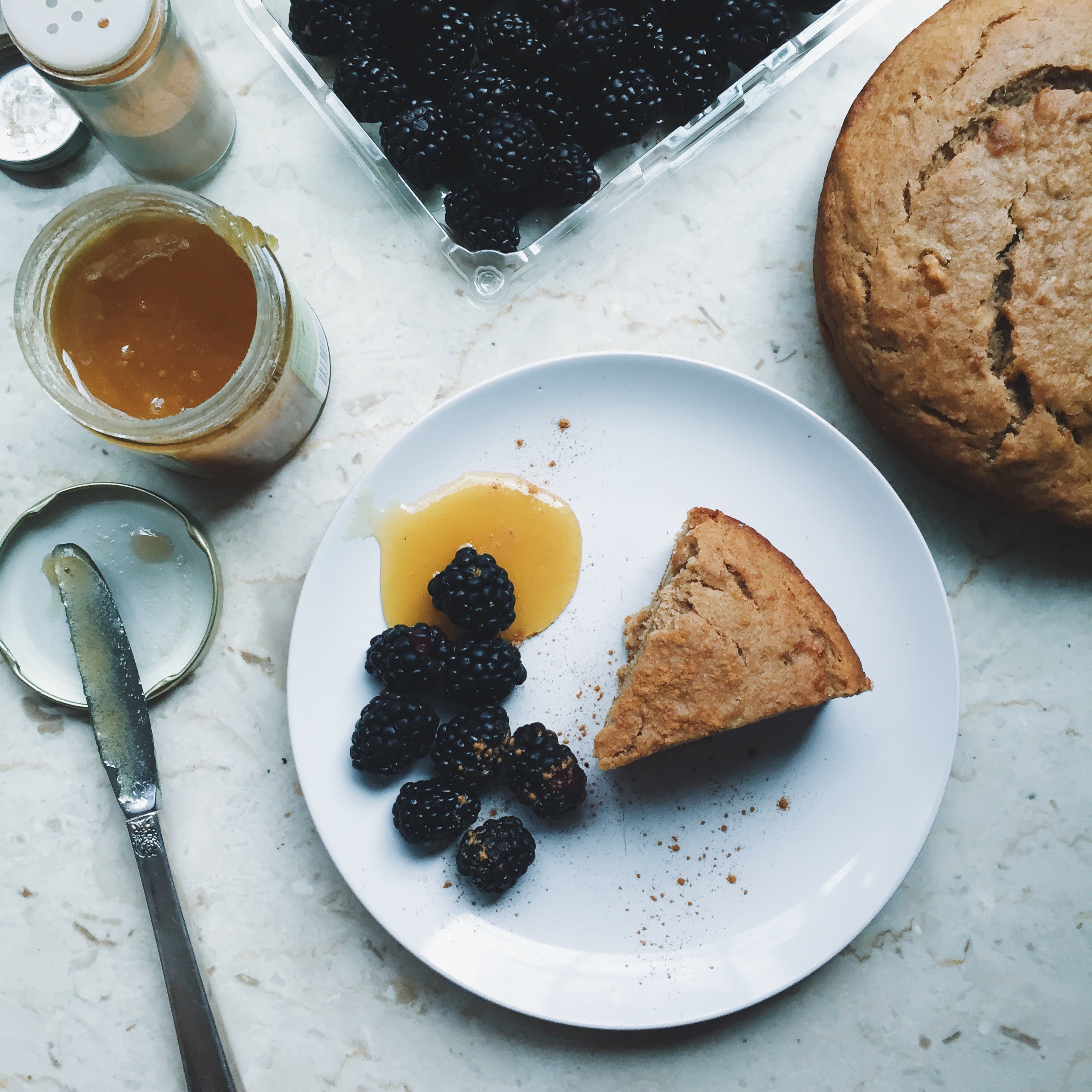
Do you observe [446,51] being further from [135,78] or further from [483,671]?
[483,671]

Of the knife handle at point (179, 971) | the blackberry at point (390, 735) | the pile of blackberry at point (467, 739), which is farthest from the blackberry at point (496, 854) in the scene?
the knife handle at point (179, 971)

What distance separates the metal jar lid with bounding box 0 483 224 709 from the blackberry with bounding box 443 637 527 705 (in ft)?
1.67

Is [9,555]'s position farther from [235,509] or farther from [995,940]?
[995,940]

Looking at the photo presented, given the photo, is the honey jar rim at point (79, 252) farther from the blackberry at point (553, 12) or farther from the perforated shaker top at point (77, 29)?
the blackberry at point (553, 12)

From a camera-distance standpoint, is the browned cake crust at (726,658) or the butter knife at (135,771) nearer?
the browned cake crust at (726,658)

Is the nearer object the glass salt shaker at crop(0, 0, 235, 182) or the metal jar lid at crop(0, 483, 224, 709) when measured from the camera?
the glass salt shaker at crop(0, 0, 235, 182)

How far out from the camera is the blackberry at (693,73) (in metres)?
1.46

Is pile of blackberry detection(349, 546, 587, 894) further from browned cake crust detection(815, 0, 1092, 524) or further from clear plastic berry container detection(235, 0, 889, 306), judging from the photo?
browned cake crust detection(815, 0, 1092, 524)

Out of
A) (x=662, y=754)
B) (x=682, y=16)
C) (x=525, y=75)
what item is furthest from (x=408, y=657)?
(x=682, y=16)

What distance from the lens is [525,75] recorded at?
4.98 ft

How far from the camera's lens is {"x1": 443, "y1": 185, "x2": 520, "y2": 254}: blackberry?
1472mm

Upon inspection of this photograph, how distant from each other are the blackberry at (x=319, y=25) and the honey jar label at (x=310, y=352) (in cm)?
48

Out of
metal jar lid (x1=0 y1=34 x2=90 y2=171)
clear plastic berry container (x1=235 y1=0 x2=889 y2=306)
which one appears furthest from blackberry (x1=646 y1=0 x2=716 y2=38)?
metal jar lid (x1=0 y1=34 x2=90 y2=171)

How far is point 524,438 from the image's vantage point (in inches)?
59.5
